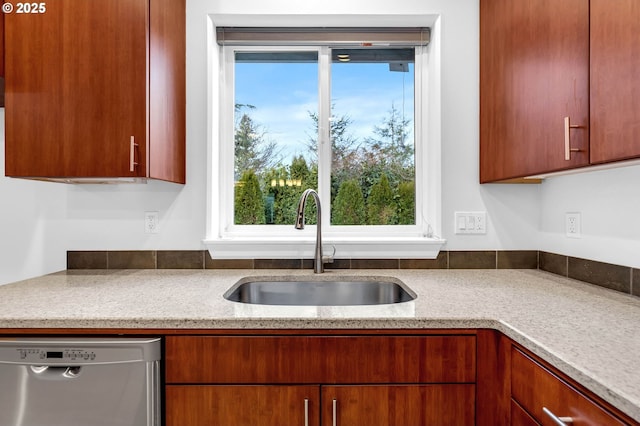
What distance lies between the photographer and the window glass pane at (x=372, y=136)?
2033 mm

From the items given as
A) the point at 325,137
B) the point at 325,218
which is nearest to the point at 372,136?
the point at 325,137

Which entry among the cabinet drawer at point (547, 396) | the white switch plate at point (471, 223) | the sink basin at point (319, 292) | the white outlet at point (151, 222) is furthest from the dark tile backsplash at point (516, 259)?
the white outlet at point (151, 222)

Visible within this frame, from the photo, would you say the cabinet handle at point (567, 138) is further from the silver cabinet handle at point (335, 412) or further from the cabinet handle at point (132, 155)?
the cabinet handle at point (132, 155)

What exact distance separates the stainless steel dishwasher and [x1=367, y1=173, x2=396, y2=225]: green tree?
4.09 ft

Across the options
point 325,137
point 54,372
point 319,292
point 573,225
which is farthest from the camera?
point 325,137

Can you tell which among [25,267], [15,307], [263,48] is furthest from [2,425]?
[263,48]

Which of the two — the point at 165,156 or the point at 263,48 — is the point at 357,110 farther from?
the point at 165,156

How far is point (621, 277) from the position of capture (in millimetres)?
1358

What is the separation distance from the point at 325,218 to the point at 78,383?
125 centimetres

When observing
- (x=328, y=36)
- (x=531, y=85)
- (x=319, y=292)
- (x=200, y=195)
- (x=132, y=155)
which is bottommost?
(x=319, y=292)

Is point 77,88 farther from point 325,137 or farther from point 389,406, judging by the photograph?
point 389,406

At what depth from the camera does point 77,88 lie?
4.84 ft

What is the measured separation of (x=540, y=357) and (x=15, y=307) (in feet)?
4.88

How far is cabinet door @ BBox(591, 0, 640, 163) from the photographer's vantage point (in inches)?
37.3
